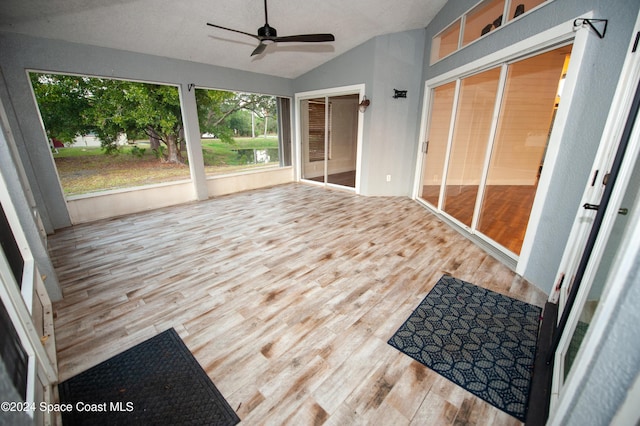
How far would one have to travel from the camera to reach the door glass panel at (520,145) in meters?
3.54

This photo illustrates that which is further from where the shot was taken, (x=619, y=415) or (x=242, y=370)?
(x=242, y=370)

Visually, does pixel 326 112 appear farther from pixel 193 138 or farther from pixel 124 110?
pixel 124 110

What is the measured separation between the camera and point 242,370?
162 centimetres

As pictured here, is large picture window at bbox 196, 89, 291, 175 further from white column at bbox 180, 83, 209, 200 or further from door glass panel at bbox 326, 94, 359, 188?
door glass panel at bbox 326, 94, 359, 188

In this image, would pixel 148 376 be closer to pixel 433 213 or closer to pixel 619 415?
pixel 619 415

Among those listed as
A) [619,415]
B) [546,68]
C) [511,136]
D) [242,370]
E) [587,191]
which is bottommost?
[242,370]

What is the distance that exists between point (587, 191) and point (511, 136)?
2.95 metres

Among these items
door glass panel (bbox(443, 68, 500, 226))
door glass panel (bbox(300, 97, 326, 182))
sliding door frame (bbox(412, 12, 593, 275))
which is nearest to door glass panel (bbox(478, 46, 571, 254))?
door glass panel (bbox(443, 68, 500, 226))

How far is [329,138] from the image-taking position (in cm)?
660

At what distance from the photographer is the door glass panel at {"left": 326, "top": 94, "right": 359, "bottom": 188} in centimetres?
666

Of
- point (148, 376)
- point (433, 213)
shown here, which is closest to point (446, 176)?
point (433, 213)

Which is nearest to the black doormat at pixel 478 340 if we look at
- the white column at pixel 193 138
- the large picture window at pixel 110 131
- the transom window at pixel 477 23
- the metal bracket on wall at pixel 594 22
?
the metal bracket on wall at pixel 594 22

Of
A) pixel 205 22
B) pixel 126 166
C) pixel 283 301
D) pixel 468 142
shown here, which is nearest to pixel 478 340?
pixel 283 301

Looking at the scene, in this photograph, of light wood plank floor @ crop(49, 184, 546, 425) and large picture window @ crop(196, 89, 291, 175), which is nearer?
light wood plank floor @ crop(49, 184, 546, 425)
